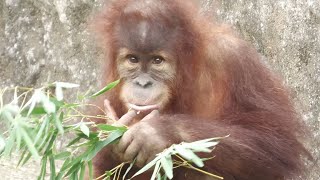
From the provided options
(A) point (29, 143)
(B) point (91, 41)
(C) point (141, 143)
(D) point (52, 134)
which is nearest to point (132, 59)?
(C) point (141, 143)

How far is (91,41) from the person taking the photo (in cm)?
489

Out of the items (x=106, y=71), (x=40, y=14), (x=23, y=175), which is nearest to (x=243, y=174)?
(x=106, y=71)

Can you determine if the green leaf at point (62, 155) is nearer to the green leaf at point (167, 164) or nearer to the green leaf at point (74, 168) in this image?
the green leaf at point (74, 168)

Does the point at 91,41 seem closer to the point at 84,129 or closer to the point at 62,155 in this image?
the point at 62,155

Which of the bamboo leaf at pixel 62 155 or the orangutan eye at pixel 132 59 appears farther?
the orangutan eye at pixel 132 59

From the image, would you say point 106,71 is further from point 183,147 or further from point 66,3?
point 66,3

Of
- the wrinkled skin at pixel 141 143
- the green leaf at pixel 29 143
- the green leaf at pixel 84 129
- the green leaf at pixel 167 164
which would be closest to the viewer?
the green leaf at pixel 29 143

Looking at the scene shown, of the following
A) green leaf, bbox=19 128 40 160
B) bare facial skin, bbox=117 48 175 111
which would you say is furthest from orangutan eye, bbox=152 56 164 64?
green leaf, bbox=19 128 40 160

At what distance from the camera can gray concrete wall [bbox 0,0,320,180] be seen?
423 cm

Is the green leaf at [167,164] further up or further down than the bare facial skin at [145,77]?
further down

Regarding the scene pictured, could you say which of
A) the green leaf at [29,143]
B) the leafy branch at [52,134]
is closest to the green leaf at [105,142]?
the leafy branch at [52,134]

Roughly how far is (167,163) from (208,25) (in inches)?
42.4

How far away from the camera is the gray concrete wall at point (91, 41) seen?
13.9 feet

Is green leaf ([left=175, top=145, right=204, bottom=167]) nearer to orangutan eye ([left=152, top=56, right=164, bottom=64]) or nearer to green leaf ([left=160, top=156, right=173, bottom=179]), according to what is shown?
green leaf ([left=160, top=156, right=173, bottom=179])
